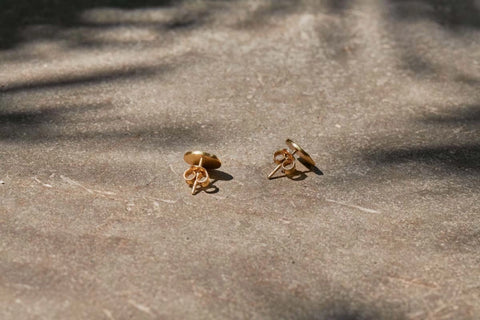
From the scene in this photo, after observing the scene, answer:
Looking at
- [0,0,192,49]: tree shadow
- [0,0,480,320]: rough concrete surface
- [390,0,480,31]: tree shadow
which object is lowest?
[0,0,480,320]: rough concrete surface

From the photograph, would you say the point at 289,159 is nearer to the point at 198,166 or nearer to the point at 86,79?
the point at 198,166

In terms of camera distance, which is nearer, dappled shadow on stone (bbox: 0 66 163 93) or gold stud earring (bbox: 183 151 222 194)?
gold stud earring (bbox: 183 151 222 194)

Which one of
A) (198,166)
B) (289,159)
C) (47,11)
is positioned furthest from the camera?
(47,11)

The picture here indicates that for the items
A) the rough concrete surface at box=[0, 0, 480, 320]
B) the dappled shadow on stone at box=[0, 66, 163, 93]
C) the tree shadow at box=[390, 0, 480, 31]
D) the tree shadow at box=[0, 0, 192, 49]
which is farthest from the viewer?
the tree shadow at box=[390, 0, 480, 31]

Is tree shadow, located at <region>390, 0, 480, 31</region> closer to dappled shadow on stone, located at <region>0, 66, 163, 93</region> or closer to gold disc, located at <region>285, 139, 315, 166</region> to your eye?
dappled shadow on stone, located at <region>0, 66, 163, 93</region>

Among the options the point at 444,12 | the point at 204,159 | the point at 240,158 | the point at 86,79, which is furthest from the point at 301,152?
the point at 444,12

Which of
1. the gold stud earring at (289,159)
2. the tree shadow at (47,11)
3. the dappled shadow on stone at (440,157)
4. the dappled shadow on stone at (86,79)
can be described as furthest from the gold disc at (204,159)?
the tree shadow at (47,11)

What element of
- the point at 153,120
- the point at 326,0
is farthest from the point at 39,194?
the point at 326,0

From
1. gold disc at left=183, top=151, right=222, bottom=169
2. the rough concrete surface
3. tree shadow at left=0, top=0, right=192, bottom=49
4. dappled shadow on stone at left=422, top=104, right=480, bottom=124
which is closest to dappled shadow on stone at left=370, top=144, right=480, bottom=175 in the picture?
the rough concrete surface
